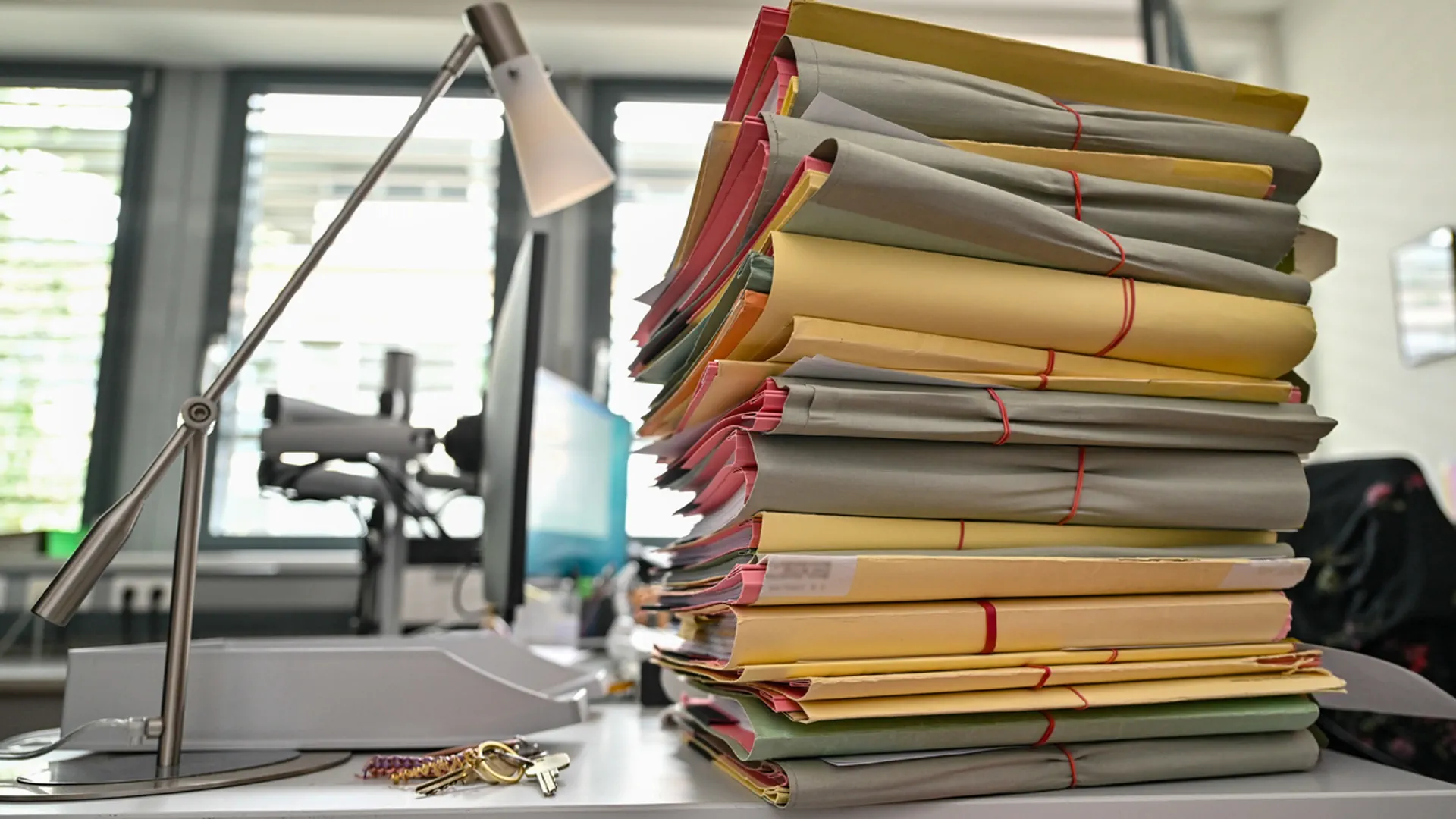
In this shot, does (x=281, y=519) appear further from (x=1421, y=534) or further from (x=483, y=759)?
(x=1421, y=534)

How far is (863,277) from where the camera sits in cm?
50

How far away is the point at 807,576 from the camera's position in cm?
48

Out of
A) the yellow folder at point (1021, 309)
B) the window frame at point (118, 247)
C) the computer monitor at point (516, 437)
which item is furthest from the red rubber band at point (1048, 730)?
the window frame at point (118, 247)

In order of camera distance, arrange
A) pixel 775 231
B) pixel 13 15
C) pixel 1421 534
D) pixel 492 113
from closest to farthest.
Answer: pixel 775 231 → pixel 1421 534 → pixel 13 15 → pixel 492 113

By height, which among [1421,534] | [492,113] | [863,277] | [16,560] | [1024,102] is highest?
[492,113]

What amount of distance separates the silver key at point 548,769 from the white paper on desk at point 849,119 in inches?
15.6

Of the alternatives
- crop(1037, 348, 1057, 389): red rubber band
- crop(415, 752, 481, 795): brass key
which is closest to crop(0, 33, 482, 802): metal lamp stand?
crop(415, 752, 481, 795): brass key

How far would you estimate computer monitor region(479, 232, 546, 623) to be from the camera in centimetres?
96

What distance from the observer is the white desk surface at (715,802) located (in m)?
0.47

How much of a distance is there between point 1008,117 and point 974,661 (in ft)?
1.07

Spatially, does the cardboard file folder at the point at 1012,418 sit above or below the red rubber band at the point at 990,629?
above

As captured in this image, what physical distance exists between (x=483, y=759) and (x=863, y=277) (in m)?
0.36

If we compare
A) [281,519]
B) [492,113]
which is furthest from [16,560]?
[492,113]

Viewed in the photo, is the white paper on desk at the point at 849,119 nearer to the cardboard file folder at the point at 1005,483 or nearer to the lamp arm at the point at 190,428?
the cardboard file folder at the point at 1005,483
